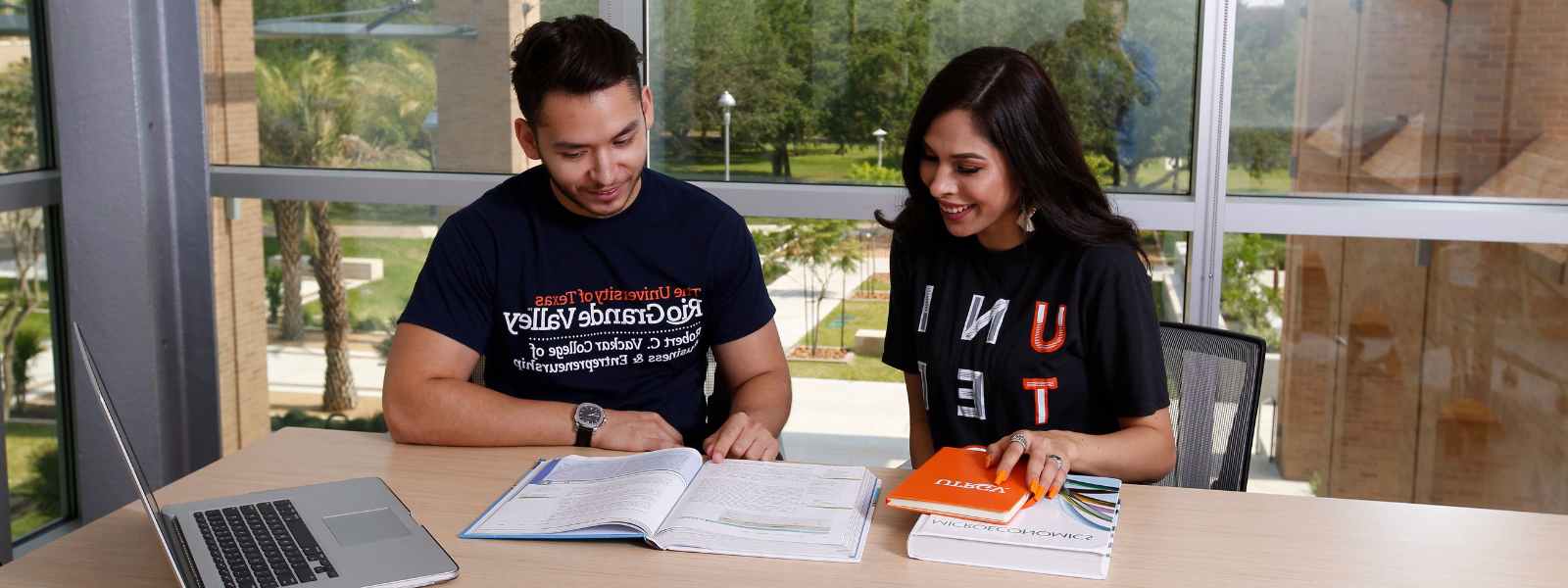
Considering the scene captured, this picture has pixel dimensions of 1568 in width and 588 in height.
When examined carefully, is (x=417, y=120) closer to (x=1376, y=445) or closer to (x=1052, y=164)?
(x=1052, y=164)

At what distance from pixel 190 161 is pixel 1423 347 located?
3588 millimetres

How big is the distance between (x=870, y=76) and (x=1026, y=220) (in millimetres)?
1297

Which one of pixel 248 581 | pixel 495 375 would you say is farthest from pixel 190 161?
pixel 248 581

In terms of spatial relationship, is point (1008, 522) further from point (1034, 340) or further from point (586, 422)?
point (586, 422)

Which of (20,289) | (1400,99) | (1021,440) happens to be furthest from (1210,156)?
(20,289)

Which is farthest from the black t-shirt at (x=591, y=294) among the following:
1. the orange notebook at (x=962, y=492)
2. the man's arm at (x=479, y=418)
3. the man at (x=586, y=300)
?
the orange notebook at (x=962, y=492)

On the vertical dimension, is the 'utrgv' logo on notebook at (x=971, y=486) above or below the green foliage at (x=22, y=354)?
above

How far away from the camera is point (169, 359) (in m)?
3.25

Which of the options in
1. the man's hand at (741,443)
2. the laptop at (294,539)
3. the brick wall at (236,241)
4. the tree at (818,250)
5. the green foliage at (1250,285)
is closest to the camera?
the laptop at (294,539)

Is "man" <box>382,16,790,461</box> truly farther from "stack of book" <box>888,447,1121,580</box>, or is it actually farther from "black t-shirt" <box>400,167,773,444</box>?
"stack of book" <box>888,447,1121,580</box>

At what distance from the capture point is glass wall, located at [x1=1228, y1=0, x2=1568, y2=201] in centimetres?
275

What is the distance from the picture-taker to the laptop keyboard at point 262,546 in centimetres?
124

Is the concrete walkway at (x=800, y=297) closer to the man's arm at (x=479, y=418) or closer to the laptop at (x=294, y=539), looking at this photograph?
the man's arm at (x=479, y=418)

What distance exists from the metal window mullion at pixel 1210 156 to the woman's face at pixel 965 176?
1262 millimetres
